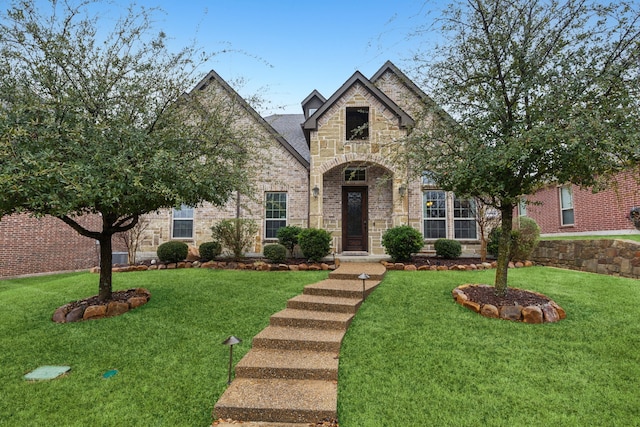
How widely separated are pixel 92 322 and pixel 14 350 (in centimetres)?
100

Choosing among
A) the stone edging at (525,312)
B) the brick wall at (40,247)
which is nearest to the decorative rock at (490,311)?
the stone edging at (525,312)

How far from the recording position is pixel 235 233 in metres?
10.1

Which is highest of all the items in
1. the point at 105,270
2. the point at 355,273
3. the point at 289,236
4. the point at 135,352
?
the point at 289,236

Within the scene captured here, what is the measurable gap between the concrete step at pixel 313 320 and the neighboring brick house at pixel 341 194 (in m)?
5.49

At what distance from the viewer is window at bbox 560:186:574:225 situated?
13.9 metres

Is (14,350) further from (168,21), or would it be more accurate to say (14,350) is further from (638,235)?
(638,235)

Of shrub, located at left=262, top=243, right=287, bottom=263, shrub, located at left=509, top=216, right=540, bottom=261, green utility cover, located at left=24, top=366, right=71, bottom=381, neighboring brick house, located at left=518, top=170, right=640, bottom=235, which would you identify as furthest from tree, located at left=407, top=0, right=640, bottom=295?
green utility cover, located at left=24, top=366, right=71, bottom=381

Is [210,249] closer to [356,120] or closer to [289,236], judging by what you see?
[289,236]

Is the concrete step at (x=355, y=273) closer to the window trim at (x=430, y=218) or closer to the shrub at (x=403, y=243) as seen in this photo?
the shrub at (x=403, y=243)

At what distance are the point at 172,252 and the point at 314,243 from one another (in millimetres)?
4538

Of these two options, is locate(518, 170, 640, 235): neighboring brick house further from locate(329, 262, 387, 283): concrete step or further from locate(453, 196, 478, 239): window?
locate(329, 262, 387, 283): concrete step

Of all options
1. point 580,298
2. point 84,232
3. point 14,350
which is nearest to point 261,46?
point 84,232

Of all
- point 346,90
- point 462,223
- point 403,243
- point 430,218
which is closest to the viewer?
point 403,243

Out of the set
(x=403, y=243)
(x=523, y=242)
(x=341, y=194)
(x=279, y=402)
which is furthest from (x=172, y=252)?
(x=523, y=242)
